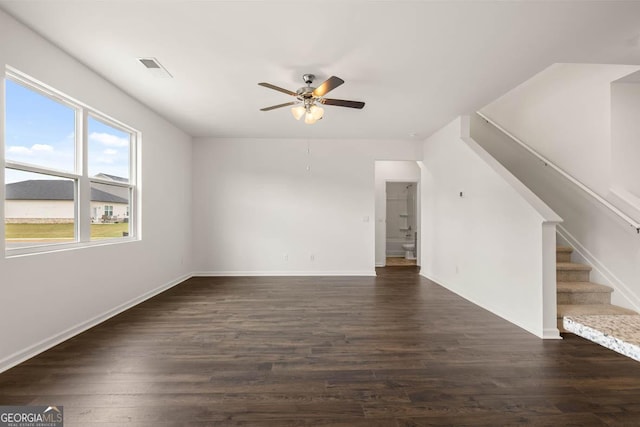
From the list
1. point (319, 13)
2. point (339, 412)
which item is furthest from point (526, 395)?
point (319, 13)

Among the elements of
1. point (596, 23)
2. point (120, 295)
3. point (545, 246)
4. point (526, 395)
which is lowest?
Answer: point (526, 395)

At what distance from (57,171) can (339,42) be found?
2.86 metres

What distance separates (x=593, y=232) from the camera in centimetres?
339

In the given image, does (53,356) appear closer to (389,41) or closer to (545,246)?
(389,41)

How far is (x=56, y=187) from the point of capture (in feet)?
8.73

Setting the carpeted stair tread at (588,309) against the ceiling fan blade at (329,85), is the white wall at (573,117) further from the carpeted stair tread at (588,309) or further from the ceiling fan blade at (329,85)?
the ceiling fan blade at (329,85)

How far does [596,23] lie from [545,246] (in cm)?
188

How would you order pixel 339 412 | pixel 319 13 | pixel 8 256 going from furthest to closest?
pixel 8 256
pixel 319 13
pixel 339 412

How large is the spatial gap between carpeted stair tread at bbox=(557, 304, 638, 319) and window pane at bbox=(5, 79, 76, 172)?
518 cm

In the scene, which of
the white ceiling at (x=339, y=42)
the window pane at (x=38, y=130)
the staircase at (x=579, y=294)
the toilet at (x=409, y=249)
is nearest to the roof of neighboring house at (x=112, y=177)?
the window pane at (x=38, y=130)

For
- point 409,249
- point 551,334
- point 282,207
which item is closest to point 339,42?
point 551,334

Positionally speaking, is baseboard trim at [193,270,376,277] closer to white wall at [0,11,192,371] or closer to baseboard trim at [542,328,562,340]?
white wall at [0,11,192,371]

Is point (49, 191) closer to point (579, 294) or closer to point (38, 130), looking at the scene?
point (38, 130)

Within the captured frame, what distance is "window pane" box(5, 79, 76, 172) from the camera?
2.27m
